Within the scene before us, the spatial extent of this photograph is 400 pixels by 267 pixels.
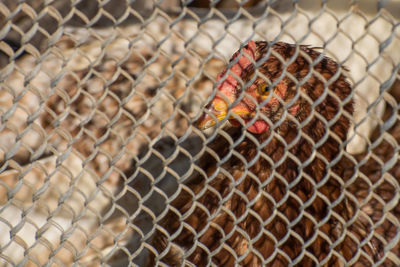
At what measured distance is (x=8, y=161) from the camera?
5.13 ft

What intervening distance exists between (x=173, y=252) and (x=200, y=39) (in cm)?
149

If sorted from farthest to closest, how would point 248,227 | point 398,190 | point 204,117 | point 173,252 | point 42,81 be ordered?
point 42,81
point 173,252
point 248,227
point 204,117
point 398,190

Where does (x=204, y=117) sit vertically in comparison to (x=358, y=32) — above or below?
above

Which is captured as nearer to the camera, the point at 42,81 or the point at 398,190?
the point at 398,190

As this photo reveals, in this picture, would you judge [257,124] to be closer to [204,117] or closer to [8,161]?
[204,117]

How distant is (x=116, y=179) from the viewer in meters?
3.03

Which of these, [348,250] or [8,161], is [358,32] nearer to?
[348,250]

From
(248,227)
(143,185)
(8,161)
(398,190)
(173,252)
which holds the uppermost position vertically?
(8,161)

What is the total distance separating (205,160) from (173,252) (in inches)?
23.1

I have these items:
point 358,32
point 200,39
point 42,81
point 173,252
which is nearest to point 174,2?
point 200,39

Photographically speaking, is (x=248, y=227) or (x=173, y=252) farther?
(x=173, y=252)

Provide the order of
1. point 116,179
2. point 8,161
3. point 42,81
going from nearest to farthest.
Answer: point 8,161 < point 42,81 < point 116,179

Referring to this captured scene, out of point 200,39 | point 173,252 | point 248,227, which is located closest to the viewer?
point 248,227

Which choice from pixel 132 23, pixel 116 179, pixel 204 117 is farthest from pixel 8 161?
pixel 132 23
